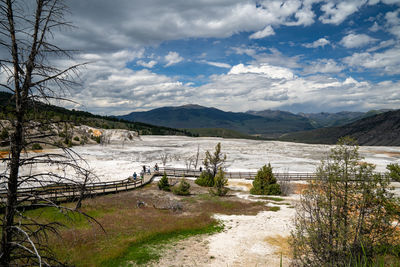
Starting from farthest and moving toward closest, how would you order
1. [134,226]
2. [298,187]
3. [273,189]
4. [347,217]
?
1. [298,187]
2. [273,189]
3. [134,226]
4. [347,217]

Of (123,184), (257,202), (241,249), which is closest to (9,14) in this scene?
(241,249)

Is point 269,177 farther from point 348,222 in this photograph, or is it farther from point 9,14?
point 9,14

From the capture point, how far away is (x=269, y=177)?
131 ft

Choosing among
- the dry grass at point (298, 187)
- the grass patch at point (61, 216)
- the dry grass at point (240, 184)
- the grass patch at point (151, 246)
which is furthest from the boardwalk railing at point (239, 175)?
the grass patch at point (151, 246)

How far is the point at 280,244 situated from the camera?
786 inches

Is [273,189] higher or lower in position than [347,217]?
lower

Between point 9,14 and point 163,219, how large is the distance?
2319 cm

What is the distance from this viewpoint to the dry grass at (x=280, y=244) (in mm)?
18312

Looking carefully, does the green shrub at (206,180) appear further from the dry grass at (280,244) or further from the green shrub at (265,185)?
the dry grass at (280,244)

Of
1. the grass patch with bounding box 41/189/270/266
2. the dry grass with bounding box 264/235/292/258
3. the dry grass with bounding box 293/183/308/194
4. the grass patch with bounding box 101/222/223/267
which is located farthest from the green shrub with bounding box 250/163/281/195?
the dry grass with bounding box 264/235/292/258

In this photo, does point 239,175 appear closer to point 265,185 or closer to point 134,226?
point 265,185

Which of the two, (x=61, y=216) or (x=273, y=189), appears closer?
(x=61, y=216)

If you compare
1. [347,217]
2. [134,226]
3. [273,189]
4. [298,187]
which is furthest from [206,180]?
[347,217]

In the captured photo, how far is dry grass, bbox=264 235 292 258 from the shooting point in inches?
721
